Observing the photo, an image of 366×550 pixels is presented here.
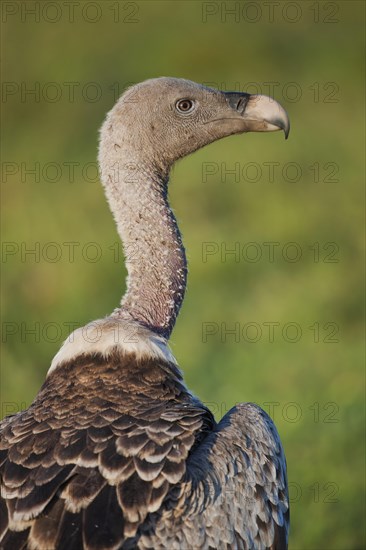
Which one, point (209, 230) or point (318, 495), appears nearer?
point (318, 495)

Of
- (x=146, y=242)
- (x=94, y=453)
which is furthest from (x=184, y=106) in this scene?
(x=94, y=453)

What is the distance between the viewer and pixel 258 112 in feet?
23.7

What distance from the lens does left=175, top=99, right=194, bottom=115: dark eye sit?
287 inches

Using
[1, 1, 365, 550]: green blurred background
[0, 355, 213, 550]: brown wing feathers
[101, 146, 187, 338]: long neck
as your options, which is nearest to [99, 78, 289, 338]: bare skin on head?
[101, 146, 187, 338]: long neck

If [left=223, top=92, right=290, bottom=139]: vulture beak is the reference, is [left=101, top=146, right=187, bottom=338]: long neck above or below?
below

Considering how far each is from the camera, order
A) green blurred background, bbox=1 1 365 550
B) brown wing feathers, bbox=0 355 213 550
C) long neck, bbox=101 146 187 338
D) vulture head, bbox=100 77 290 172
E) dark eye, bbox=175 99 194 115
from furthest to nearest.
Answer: green blurred background, bbox=1 1 365 550, dark eye, bbox=175 99 194 115, vulture head, bbox=100 77 290 172, long neck, bbox=101 146 187 338, brown wing feathers, bbox=0 355 213 550

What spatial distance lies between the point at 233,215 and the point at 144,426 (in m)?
9.34

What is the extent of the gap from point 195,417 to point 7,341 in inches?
304

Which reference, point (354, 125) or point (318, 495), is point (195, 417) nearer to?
point (318, 495)

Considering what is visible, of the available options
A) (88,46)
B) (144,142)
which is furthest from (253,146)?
(144,142)

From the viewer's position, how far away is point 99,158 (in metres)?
7.07

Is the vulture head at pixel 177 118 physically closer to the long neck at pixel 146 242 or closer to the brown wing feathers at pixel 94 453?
the long neck at pixel 146 242

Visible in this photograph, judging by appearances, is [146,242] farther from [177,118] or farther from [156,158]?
[177,118]

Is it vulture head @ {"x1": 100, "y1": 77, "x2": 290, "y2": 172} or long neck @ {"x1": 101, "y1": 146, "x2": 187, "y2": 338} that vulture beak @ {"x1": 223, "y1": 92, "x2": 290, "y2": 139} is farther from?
long neck @ {"x1": 101, "y1": 146, "x2": 187, "y2": 338}
